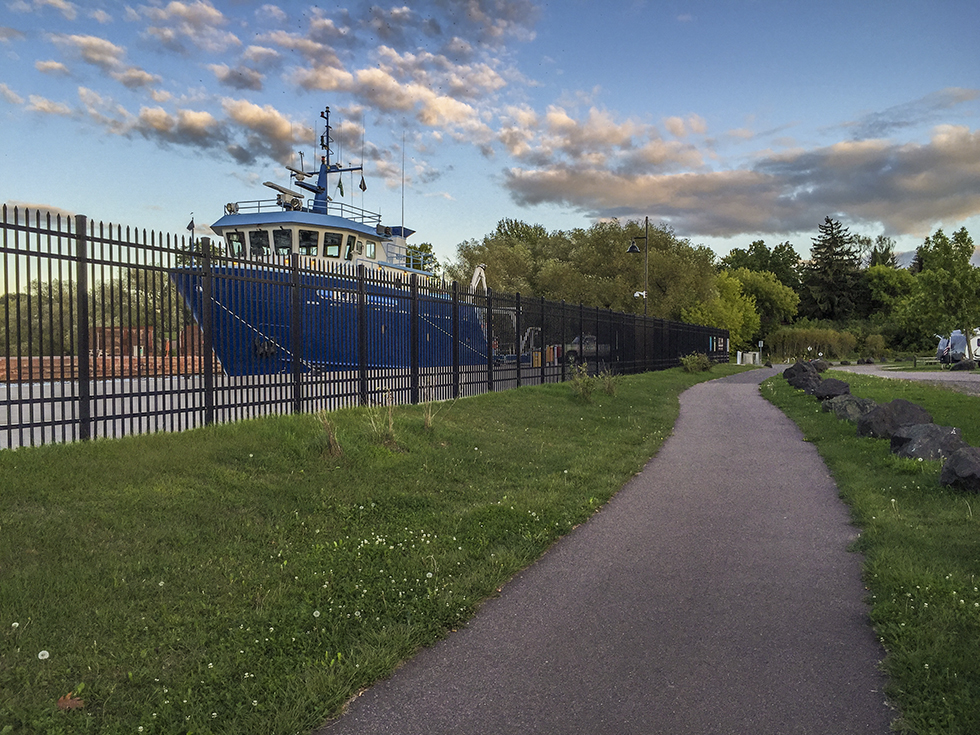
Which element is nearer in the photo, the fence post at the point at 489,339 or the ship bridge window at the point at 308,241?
the fence post at the point at 489,339

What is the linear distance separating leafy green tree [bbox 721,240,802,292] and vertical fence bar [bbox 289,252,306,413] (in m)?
96.4

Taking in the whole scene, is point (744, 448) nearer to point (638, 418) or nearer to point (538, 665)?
point (638, 418)

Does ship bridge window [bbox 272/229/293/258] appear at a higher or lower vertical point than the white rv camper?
higher

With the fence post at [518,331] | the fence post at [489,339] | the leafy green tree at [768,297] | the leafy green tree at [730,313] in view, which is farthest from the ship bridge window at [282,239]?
the leafy green tree at [768,297]

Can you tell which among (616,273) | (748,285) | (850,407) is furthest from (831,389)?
(748,285)

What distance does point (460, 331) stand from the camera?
15562mm

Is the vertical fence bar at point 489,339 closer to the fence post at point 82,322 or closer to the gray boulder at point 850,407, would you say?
the gray boulder at point 850,407

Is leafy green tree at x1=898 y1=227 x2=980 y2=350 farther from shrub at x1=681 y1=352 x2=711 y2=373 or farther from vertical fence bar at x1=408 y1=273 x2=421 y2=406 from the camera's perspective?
vertical fence bar at x1=408 y1=273 x2=421 y2=406

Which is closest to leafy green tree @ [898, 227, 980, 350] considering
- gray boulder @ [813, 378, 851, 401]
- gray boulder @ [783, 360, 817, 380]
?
gray boulder @ [783, 360, 817, 380]

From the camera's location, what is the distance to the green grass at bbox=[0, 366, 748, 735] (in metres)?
3.62

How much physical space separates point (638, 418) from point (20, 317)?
1111 centimetres

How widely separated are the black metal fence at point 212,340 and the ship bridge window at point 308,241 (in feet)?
26.5

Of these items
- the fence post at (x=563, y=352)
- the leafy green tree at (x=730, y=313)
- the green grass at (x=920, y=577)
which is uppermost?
the leafy green tree at (x=730, y=313)

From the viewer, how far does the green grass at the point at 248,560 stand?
3.62 m
